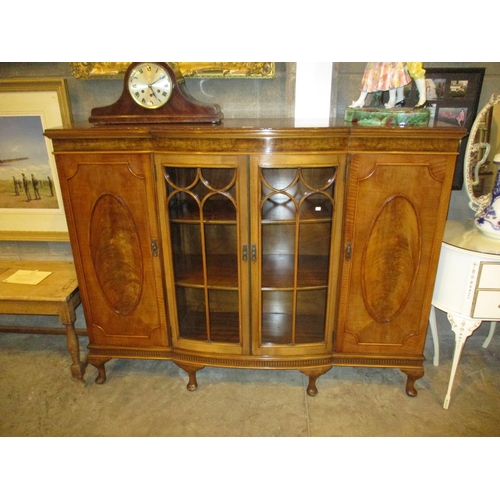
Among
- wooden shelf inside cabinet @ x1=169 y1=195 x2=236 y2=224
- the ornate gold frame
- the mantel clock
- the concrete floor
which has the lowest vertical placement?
the concrete floor

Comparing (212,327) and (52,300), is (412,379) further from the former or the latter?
(52,300)

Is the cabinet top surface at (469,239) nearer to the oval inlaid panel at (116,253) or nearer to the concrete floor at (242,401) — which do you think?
the concrete floor at (242,401)

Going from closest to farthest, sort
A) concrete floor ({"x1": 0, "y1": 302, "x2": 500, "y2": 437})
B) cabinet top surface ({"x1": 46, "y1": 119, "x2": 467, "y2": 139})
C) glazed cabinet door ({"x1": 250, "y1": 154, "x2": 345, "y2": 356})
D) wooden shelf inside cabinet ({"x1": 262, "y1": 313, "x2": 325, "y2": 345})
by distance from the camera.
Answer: cabinet top surface ({"x1": 46, "y1": 119, "x2": 467, "y2": 139})
glazed cabinet door ({"x1": 250, "y1": 154, "x2": 345, "y2": 356})
concrete floor ({"x1": 0, "y1": 302, "x2": 500, "y2": 437})
wooden shelf inside cabinet ({"x1": 262, "y1": 313, "x2": 325, "y2": 345})

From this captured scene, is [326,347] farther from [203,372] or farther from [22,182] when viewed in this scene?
[22,182]

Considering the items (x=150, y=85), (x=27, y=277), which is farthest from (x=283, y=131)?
(x=27, y=277)

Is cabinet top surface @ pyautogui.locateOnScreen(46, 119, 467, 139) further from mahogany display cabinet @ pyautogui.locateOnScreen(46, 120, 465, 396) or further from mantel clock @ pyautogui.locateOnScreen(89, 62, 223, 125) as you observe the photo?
mantel clock @ pyautogui.locateOnScreen(89, 62, 223, 125)

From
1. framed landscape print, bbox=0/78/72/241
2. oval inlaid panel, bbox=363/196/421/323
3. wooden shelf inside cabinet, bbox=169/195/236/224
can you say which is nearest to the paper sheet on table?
framed landscape print, bbox=0/78/72/241

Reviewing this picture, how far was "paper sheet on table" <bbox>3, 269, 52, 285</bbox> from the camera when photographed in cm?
210

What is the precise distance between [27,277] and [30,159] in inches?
27.5

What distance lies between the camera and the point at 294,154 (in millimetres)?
1544

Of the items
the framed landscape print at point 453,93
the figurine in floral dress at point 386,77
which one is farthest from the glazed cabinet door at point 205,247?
the framed landscape print at point 453,93

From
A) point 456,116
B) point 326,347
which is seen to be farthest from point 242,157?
point 456,116

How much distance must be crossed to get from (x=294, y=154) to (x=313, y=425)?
1.31 m

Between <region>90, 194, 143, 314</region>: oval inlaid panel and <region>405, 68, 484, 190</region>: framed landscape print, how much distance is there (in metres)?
1.61
